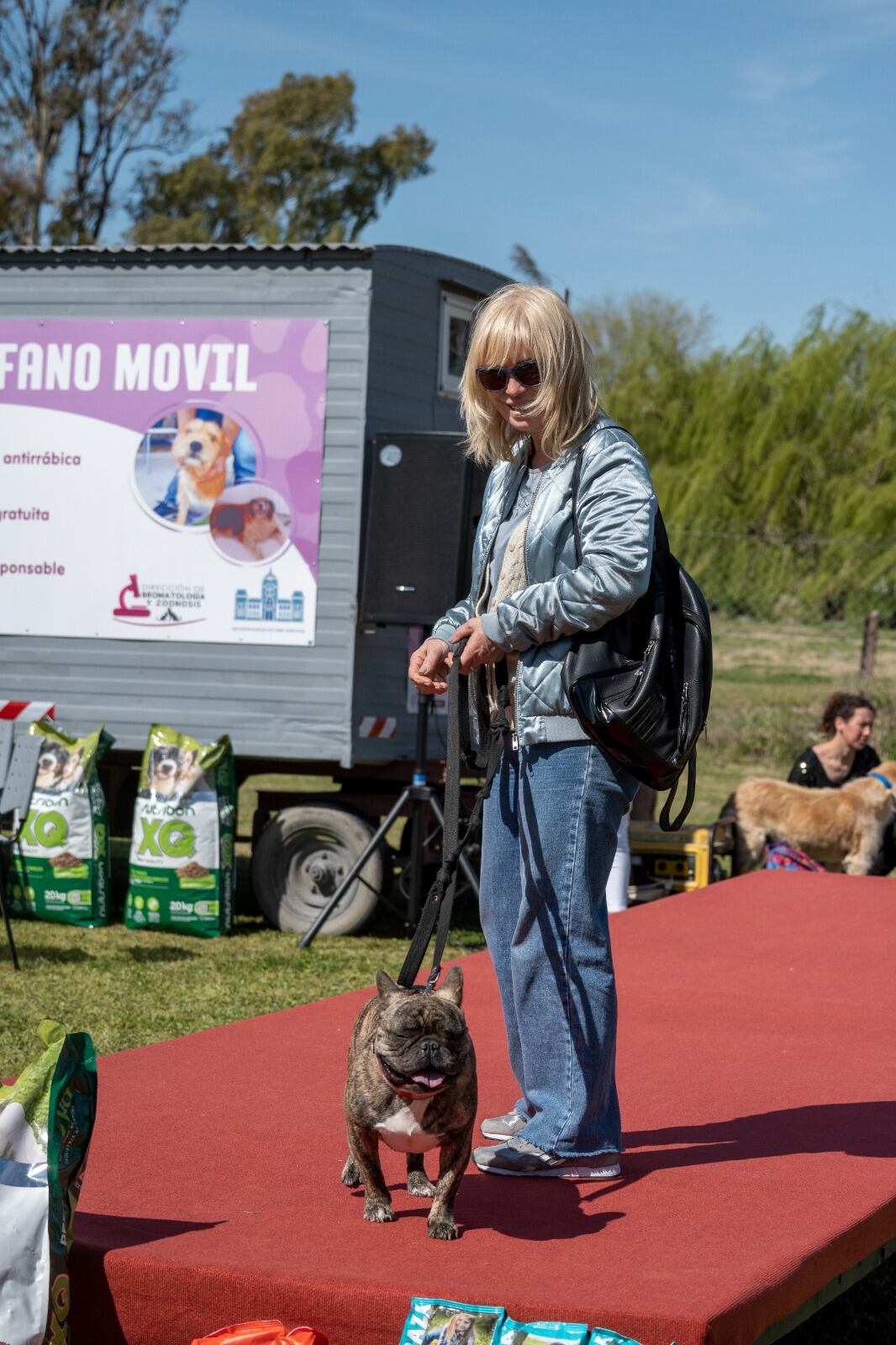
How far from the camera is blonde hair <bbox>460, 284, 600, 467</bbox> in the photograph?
2.78 meters

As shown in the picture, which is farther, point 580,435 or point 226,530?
point 226,530

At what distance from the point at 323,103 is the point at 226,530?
2518cm

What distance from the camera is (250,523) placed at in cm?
719

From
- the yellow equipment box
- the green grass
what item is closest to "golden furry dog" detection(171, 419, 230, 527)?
the green grass

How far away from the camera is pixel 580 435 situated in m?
2.86

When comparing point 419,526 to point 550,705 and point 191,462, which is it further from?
point 550,705

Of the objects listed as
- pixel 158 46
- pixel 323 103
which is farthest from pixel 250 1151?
pixel 323 103

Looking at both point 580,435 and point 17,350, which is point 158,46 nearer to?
point 17,350

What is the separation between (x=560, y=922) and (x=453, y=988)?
0.25 m

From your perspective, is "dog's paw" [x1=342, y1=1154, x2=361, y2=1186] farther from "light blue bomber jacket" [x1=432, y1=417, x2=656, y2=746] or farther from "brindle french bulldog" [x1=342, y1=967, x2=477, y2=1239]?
"light blue bomber jacket" [x1=432, y1=417, x2=656, y2=746]

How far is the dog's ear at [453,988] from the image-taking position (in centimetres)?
273

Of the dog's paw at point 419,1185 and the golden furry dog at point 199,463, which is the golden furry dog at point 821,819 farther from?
the dog's paw at point 419,1185

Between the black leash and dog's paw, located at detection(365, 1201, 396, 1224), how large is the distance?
39cm

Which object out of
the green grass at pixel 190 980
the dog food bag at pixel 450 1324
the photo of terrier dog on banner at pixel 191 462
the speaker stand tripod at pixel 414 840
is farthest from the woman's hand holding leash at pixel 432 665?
the photo of terrier dog on banner at pixel 191 462
